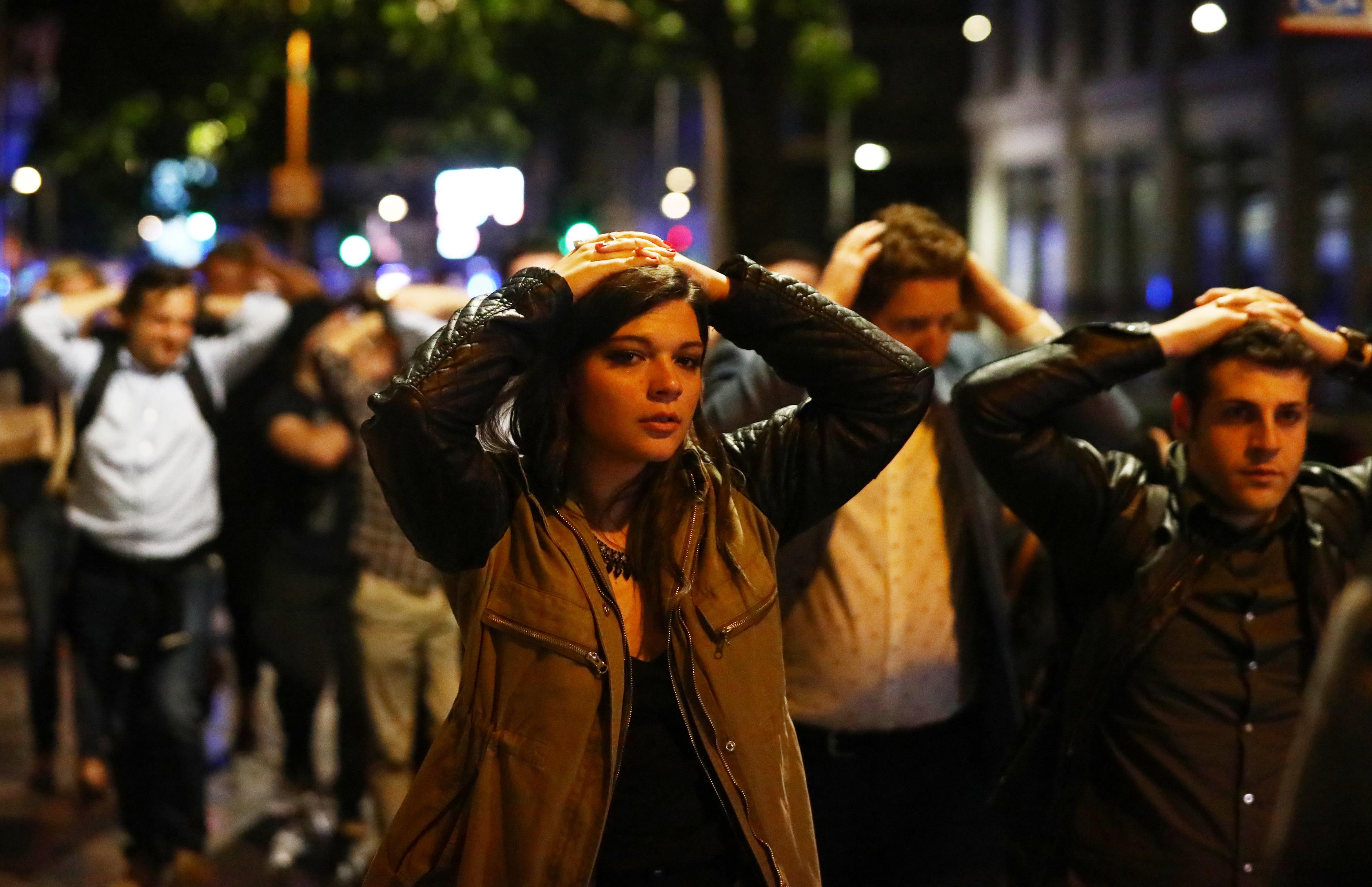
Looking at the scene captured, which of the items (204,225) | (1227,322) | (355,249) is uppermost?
(204,225)

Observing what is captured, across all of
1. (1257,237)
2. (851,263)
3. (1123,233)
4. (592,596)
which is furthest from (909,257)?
(1123,233)

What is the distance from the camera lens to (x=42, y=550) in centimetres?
855

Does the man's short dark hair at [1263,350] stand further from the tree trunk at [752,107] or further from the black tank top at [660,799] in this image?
the tree trunk at [752,107]

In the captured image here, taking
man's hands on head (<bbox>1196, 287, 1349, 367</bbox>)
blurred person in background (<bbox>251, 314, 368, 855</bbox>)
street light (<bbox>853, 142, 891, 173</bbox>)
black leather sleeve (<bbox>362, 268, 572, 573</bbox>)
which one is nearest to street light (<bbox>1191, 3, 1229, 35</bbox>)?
street light (<bbox>853, 142, 891, 173</bbox>)

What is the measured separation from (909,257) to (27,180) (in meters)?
38.6

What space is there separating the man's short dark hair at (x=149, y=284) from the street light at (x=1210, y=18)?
88.2 ft

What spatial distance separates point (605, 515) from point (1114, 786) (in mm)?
1274

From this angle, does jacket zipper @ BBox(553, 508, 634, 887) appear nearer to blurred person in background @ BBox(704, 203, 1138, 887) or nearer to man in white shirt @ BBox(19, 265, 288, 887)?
blurred person in background @ BBox(704, 203, 1138, 887)

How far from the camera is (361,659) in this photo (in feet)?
21.5

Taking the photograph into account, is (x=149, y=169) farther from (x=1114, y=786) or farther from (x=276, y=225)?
(x=1114, y=786)

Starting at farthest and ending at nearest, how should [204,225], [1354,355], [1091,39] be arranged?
[204,225] → [1091,39] → [1354,355]

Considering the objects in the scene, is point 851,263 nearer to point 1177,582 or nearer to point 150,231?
point 1177,582

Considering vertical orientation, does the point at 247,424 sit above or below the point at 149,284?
below

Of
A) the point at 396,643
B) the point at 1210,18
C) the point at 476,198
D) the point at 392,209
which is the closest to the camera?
the point at 396,643
